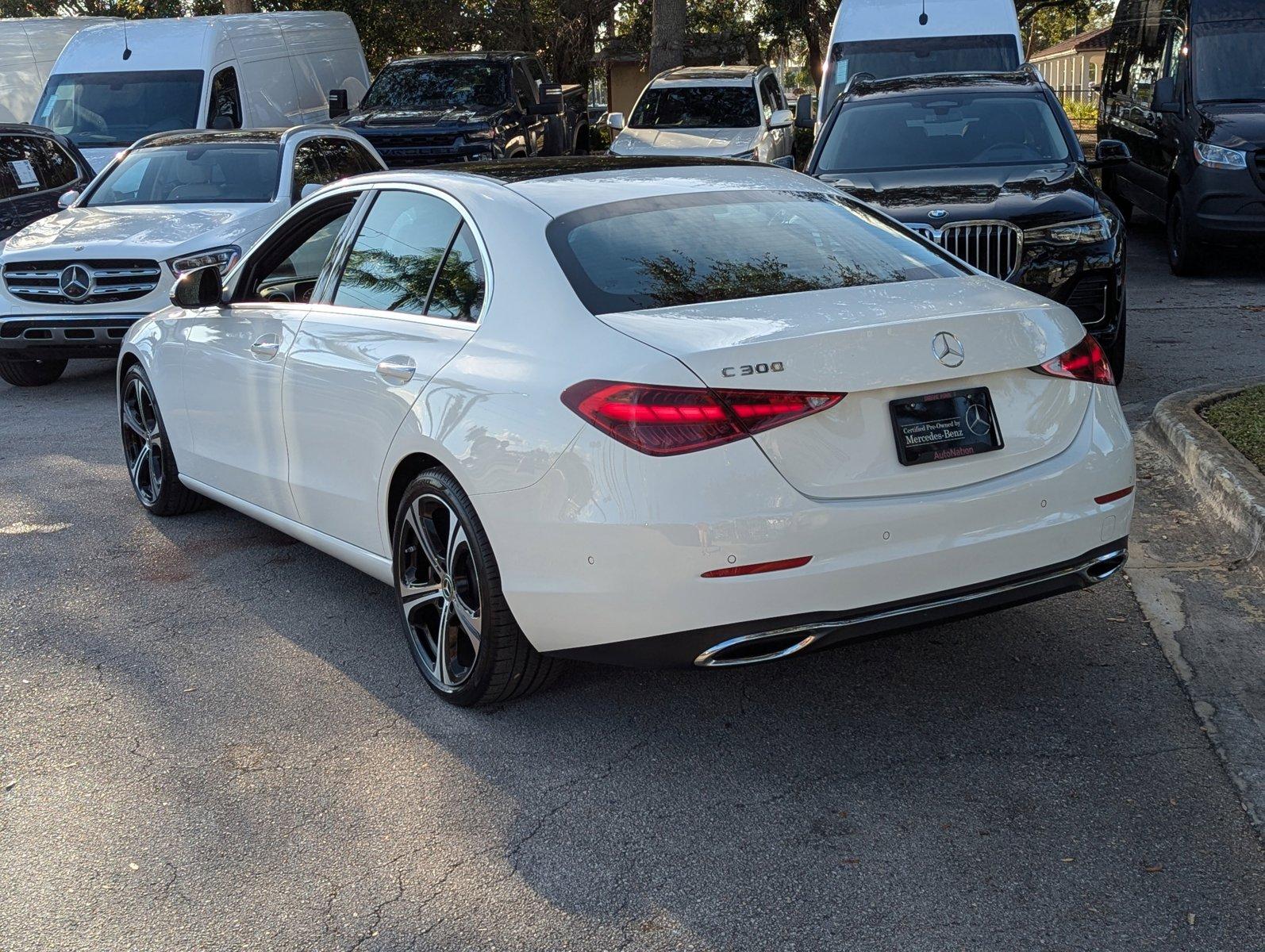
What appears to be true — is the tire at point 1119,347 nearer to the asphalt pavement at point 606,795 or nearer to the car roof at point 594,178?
the asphalt pavement at point 606,795

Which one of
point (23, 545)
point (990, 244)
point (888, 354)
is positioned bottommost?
point (23, 545)

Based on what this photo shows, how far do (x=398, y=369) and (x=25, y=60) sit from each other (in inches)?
690

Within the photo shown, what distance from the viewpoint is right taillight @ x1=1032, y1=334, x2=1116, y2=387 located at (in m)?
4.07

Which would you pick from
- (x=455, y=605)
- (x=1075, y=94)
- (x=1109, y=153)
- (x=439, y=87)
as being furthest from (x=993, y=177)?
(x=1075, y=94)

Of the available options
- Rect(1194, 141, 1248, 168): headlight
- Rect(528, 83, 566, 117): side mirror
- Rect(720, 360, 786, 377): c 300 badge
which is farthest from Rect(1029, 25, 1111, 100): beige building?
Rect(720, 360, 786, 377): c 300 badge

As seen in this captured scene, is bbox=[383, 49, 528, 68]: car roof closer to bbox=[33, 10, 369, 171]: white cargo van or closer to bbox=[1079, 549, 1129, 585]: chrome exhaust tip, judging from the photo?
bbox=[33, 10, 369, 171]: white cargo van

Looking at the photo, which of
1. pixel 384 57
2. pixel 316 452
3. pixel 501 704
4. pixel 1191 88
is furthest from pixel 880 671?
pixel 384 57

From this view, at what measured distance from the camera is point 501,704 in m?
4.49

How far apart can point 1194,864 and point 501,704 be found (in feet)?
6.72

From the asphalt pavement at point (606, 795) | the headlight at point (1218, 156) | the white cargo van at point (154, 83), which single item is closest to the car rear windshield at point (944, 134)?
the headlight at point (1218, 156)

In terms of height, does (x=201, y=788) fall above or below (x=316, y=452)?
below

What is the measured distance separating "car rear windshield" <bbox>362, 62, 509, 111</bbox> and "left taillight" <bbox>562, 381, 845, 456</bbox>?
1467 cm

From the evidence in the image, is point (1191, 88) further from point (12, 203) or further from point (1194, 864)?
point (1194, 864)

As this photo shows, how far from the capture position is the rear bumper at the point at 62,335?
32.2 feet
